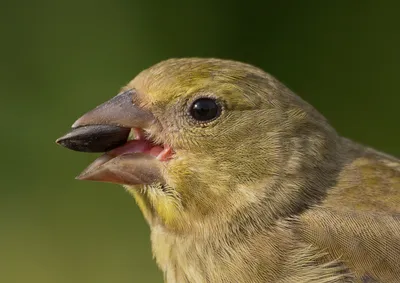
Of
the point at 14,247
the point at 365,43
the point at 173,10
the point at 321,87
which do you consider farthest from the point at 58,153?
the point at 365,43

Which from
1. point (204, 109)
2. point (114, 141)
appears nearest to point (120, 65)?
point (114, 141)

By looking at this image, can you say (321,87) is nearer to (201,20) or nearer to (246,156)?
(201,20)

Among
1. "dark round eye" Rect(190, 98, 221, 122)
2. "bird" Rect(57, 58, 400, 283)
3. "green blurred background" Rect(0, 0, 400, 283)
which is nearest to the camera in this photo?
"bird" Rect(57, 58, 400, 283)

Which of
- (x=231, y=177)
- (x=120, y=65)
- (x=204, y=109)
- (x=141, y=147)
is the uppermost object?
(x=120, y=65)

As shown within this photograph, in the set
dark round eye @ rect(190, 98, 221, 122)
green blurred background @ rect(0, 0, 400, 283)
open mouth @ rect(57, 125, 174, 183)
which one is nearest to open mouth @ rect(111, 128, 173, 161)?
open mouth @ rect(57, 125, 174, 183)

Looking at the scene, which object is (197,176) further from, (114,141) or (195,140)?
(114,141)

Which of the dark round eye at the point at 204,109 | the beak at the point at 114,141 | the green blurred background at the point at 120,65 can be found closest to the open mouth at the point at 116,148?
the beak at the point at 114,141

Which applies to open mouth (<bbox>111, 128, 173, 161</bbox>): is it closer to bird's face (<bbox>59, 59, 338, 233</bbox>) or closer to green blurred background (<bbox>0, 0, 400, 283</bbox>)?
bird's face (<bbox>59, 59, 338, 233</bbox>)
